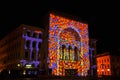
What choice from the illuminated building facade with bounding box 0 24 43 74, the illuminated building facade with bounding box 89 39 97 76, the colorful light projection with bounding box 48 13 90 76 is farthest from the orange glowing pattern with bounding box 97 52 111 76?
the illuminated building facade with bounding box 0 24 43 74

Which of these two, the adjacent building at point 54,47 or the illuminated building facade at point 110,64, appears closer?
the adjacent building at point 54,47

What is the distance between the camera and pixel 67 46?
52688 millimetres

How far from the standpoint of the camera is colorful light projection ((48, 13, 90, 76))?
47906 mm

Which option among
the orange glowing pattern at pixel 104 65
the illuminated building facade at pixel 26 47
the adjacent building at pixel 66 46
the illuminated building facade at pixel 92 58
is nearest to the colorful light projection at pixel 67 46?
the adjacent building at pixel 66 46

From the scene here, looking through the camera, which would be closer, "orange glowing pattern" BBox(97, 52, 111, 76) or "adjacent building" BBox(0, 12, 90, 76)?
"adjacent building" BBox(0, 12, 90, 76)

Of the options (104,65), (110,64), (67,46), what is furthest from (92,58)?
(104,65)

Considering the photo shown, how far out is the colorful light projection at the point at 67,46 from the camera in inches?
1886

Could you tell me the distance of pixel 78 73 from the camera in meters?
52.2

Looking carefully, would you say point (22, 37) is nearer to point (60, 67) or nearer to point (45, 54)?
point (45, 54)

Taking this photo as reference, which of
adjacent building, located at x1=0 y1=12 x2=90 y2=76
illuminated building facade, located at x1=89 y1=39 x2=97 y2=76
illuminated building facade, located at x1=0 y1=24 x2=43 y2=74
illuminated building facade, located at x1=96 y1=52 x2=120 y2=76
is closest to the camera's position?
illuminated building facade, located at x1=0 y1=24 x2=43 y2=74

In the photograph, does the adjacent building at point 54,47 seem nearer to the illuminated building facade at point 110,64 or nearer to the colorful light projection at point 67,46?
the colorful light projection at point 67,46

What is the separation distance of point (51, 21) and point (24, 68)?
1602cm

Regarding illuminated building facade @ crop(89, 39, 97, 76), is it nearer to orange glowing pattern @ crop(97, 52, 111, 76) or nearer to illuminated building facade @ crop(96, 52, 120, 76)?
illuminated building facade @ crop(96, 52, 120, 76)

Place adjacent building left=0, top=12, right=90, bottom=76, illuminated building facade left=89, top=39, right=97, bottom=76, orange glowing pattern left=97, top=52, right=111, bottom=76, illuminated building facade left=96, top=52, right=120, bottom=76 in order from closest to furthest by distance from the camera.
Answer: adjacent building left=0, top=12, right=90, bottom=76
illuminated building facade left=89, top=39, right=97, bottom=76
illuminated building facade left=96, top=52, right=120, bottom=76
orange glowing pattern left=97, top=52, right=111, bottom=76
